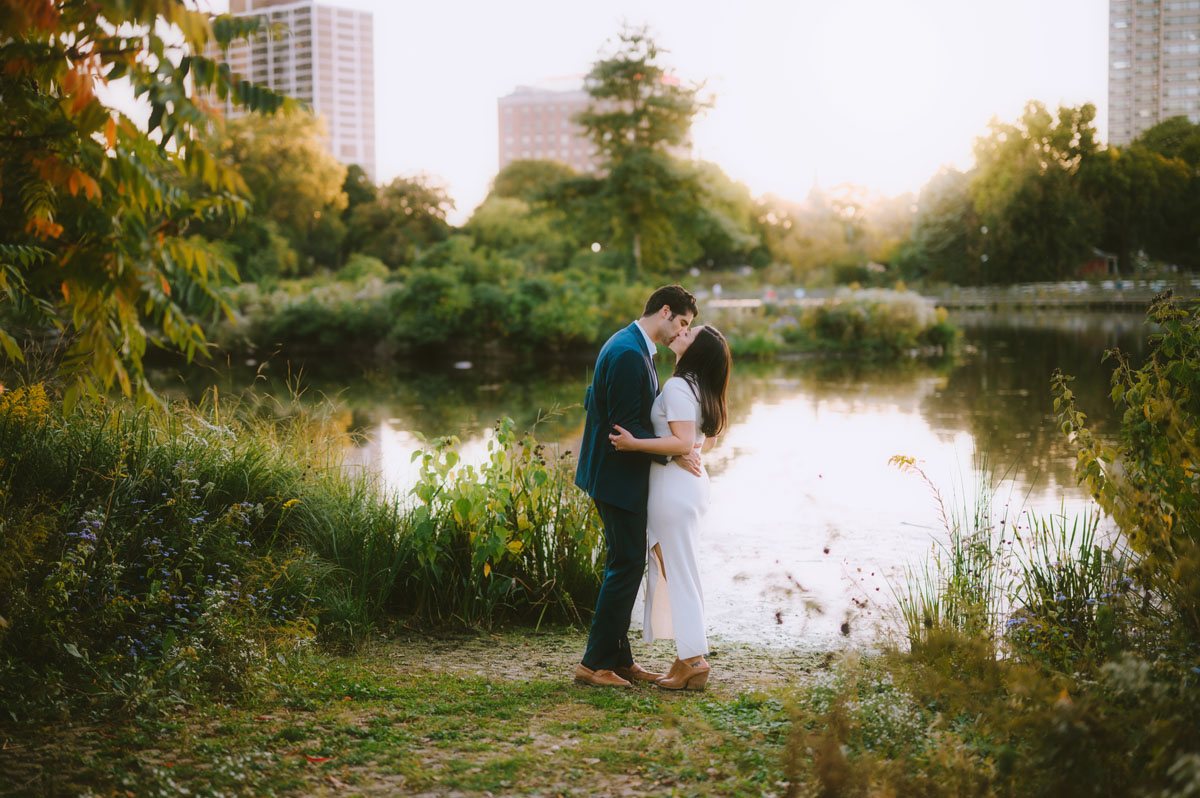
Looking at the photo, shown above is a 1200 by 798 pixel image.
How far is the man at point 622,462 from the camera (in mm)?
4508

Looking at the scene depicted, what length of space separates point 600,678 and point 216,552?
78.7 inches

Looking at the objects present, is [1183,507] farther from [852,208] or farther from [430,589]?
[852,208]

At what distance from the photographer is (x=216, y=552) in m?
5.07

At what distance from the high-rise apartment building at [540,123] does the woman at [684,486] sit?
177700mm

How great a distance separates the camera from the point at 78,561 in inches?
164

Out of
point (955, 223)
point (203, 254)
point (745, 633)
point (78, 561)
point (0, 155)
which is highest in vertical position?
point (955, 223)

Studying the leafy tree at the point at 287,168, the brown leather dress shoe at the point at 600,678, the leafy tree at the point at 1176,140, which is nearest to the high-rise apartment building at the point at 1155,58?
the leafy tree at the point at 1176,140

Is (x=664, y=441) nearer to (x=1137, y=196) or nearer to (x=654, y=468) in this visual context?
(x=654, y=468)

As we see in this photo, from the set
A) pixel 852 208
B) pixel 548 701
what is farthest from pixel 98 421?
pixel 852 208

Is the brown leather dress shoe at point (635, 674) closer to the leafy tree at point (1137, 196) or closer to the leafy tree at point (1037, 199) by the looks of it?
the leafy tree at point (1037, 199)

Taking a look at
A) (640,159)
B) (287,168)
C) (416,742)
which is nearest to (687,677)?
(416,742)

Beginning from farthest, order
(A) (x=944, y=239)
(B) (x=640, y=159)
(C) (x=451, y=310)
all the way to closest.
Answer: (A) (x=944, y=239) → (B) (x=640, y=159) → (C) (x=451, y=310)

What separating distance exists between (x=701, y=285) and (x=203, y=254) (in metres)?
53.5

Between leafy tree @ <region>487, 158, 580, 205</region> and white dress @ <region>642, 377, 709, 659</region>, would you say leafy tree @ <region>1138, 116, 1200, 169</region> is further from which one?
white dress @ <region>642, 377, 709, 659</region>
